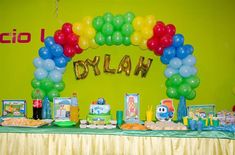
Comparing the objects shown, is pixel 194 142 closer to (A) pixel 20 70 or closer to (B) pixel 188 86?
(B) pixel 188 86

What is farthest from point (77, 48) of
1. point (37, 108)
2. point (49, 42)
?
point (37, 108)

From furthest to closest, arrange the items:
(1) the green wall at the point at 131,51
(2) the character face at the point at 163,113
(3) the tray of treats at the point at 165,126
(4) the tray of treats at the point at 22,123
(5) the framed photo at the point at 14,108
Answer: (1) the green wall at the point at 131,51, (5) the framed photo at the point at 14,108, (2) the character face at the point at 163,113, (4) the tray of treats at the point at 22,123, (3) the tray of treats at the point at 165,126

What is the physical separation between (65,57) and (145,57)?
42.5 inches

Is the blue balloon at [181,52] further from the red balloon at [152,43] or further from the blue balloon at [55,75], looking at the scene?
the blue balloon at [55,75]

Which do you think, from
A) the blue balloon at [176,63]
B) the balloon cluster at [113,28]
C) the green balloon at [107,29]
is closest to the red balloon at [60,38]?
the balloon cluster at [113,28]

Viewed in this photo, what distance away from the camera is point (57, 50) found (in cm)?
323

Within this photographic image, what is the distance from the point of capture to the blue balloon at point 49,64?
10.6 ft

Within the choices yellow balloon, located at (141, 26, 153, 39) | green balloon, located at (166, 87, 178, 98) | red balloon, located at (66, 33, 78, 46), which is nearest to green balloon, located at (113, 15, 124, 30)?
yellow balloon, located at (141, 26, 153, 39)

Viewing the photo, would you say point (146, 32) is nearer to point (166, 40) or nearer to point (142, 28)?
point (142, 28)

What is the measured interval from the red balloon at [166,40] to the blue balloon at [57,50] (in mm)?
1260

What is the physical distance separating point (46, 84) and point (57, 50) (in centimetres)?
45

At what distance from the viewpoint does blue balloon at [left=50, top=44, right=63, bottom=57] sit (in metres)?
3.23

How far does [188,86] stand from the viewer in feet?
10.2

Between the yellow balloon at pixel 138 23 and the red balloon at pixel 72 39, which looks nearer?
the yellow balloon at pixel 138 23
